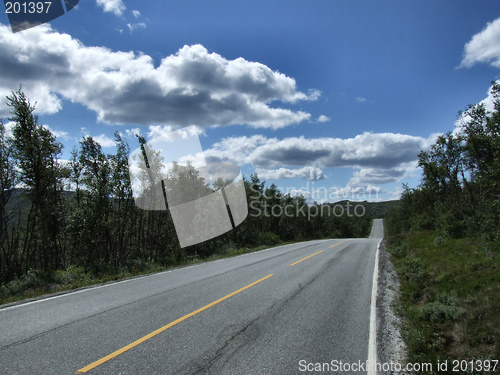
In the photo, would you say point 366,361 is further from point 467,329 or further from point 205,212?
point 205,212

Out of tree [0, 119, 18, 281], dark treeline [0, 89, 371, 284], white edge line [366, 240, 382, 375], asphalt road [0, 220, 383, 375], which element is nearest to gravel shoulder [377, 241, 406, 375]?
white edge line [366, 240, 382, 375]

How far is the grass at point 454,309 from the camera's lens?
4.40m

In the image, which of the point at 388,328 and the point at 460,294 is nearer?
the point at 388,328

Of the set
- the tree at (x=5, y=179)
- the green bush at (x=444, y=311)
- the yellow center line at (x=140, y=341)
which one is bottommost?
the green bush at (x=444, y=311)

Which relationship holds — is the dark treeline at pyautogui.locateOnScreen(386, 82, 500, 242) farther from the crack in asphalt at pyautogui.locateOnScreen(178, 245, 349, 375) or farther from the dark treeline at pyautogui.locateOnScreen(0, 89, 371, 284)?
the dark treeline at pyautogui.locateOnScreen(0, 89, 371, 284)

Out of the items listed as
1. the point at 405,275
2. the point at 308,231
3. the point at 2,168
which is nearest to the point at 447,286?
the point at 405,275

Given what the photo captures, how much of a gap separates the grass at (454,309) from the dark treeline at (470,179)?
2.53m

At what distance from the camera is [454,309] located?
593 centimetres

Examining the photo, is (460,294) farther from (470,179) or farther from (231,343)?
(470,179)

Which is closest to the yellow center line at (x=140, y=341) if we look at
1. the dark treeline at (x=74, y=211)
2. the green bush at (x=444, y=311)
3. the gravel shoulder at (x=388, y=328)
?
the gravel shoulder at (x=388, y=328)

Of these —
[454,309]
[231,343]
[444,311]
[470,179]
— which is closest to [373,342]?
[231,343]

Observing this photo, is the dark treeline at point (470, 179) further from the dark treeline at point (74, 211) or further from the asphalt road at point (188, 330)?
the dark treeline at point (74, 211)

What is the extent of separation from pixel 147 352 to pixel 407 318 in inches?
213

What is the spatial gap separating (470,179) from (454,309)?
1195 inches
